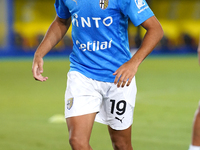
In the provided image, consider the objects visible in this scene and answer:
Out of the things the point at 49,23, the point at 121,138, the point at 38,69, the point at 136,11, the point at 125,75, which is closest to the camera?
the point at 125,75

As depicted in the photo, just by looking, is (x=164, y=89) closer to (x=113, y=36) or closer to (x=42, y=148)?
(x=42, y=148)

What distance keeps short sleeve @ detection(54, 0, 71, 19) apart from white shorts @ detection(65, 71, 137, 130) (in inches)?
23.1

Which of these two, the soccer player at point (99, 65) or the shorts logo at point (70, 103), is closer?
the soccer player at point (99, 65)

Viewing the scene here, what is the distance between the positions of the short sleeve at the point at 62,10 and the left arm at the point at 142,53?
0.89 m

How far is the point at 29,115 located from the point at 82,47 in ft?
13.7

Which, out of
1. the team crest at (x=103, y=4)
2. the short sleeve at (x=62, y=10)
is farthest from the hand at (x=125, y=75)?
the short sleeve at (x=62, y=10)

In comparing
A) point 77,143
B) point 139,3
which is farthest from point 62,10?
point 77,143

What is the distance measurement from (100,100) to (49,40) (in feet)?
2.56

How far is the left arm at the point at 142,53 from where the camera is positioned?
3.72 m

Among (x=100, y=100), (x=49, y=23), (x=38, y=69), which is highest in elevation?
(x=38, y=69)

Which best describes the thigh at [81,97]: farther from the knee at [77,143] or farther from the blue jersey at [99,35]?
the knee at [77,143]

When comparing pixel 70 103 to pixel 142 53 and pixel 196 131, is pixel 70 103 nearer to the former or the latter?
pixel 142 53

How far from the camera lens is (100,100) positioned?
14.1 ft

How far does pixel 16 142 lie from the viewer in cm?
632
